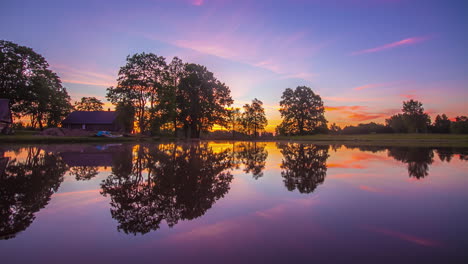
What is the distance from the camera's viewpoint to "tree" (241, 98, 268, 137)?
78000mm

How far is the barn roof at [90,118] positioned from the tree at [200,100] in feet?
69.8

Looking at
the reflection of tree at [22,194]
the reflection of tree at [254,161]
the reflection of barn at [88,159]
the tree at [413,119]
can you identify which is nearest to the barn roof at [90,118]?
the reflection of barn at [88,159]

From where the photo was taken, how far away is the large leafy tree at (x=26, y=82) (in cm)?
4566

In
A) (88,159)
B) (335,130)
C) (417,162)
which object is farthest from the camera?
(335,130)

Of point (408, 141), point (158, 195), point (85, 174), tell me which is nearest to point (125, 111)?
point (85, 174)

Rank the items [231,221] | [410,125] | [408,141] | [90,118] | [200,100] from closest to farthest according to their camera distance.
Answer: [231,221] < [408,141] < [200,100] < [90,118] < [410,125]

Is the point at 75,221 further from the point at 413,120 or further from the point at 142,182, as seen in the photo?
the point at 413,120

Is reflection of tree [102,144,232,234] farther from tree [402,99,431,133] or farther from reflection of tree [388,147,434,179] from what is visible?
tree [402,99,431,133]

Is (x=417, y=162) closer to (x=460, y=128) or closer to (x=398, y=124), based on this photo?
(x=460, y=128)

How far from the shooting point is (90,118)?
61.5m

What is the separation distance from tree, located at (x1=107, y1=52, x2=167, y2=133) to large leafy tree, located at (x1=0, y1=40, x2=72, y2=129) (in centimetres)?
1705

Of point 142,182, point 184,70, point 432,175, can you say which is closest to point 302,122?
point 184,70

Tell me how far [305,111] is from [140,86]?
144ft

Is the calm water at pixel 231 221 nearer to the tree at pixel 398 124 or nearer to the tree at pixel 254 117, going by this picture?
the tree at pixel 254 117
